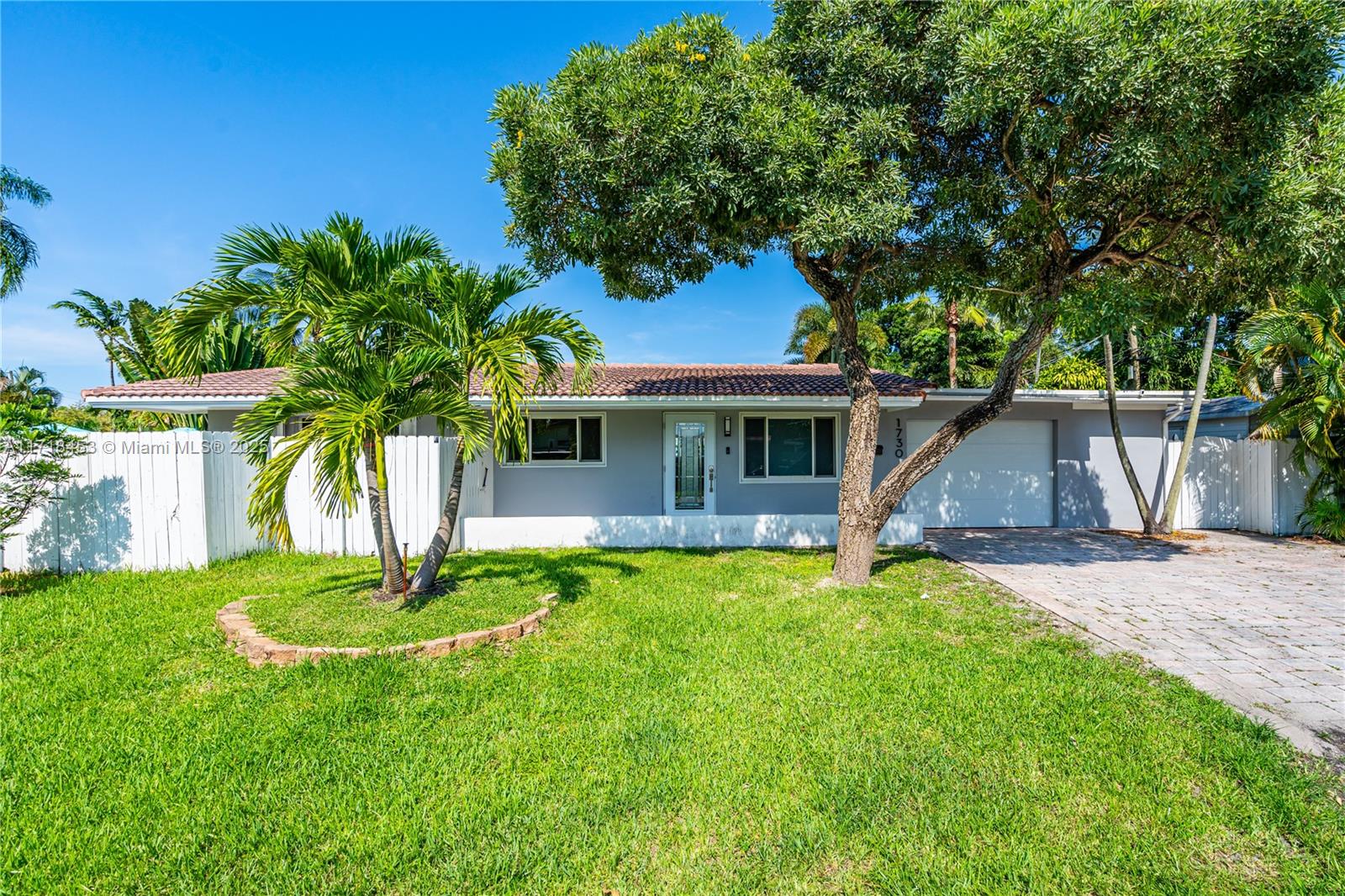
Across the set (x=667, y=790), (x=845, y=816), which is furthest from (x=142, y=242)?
(x=845, y=816)

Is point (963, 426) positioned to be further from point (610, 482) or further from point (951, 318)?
point (951, 318)

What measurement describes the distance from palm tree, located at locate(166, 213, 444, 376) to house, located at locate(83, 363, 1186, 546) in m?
3.96

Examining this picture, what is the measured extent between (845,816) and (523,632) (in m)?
3.42

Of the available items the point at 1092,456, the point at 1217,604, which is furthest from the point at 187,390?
the point at 1092,456

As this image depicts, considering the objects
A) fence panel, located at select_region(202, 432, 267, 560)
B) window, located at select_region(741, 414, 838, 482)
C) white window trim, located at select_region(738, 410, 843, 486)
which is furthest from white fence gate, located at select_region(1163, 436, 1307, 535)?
fence panel, located at select_region(202, 432, 267, 560)

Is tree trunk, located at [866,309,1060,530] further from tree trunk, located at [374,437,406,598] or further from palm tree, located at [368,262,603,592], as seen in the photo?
tree trunk, located at [374,437,406,598]

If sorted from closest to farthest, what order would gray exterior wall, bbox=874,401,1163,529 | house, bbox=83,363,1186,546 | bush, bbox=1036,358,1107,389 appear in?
house, bbox=83,363,1186,546, gray exterior wall, bbox=874,401,1163,529, bush, bbox=1036,358,1107,389

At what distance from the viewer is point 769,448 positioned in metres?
11.8

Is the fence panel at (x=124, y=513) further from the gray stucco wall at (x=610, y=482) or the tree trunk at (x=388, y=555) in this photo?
the gray stucco wall at (x=610, y=482)

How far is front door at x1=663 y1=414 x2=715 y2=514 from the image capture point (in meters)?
11.5

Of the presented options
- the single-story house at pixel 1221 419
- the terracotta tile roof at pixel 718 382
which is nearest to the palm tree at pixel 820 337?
the single-story house at pixel 1221 419

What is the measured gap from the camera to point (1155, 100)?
5.31 meters

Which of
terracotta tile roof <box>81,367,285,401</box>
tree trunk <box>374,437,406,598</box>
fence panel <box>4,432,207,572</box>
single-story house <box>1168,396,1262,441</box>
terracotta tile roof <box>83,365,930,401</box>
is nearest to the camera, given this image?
tree trunk <box>374,437,406,598</box>

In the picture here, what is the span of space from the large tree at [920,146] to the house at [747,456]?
308 cm
